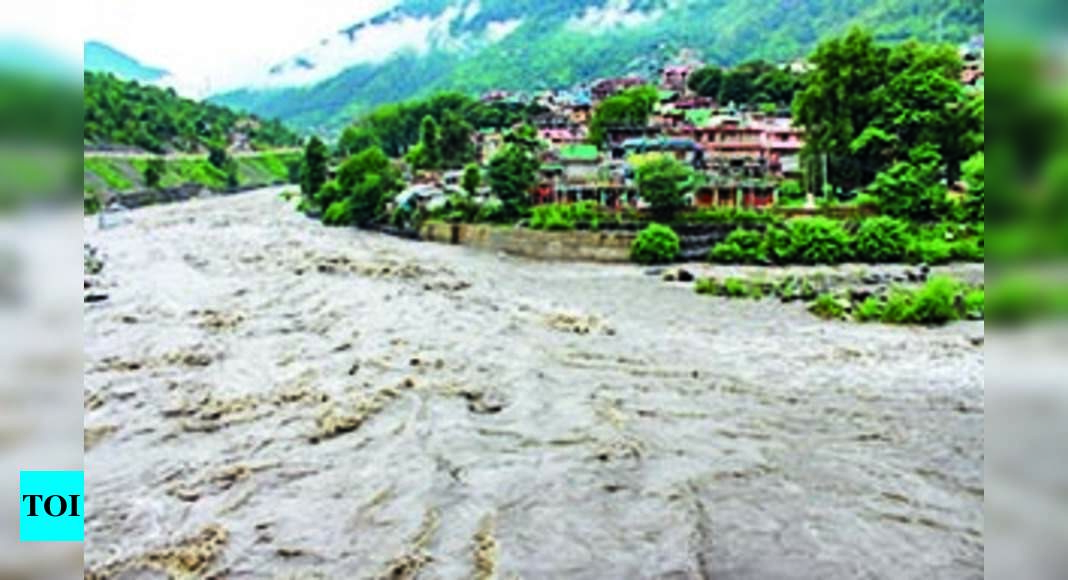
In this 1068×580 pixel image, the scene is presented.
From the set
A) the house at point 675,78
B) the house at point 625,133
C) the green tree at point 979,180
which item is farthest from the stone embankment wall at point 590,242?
the house at point 675,78

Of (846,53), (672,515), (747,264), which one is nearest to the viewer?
(672,515)

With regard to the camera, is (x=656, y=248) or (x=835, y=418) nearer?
(x=835, y=418)

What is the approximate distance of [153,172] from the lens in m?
24.1

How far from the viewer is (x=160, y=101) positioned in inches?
Answer: 1404

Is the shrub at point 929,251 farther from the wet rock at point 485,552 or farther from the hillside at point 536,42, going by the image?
the hillside at point 536,42

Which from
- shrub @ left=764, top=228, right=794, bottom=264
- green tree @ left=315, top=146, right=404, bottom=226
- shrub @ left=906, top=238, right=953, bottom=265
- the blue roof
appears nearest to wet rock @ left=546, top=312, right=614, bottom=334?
shrub @ left=764, top=228, right=794, bottom=264

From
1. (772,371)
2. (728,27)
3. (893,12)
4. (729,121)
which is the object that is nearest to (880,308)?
(772,371)

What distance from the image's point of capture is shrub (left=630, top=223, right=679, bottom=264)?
12.1 m

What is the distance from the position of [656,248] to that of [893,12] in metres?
29.3

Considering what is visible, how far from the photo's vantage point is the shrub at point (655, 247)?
12141 millimetres

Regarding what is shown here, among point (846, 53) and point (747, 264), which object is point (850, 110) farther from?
point (747, 264)

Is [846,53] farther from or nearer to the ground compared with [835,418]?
farther from the ground

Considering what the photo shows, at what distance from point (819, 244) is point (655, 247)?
2.05m

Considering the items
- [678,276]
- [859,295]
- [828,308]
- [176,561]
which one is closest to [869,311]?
[828,308]
